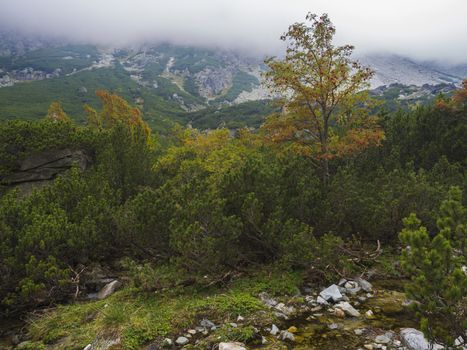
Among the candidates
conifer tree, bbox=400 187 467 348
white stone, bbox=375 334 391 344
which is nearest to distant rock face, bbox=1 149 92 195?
white stone, bbox=375 334 391 344

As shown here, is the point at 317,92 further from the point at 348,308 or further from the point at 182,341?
the point at 182,341

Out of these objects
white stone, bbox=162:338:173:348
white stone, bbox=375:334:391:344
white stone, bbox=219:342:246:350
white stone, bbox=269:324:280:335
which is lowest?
white stone, bbox=162:338:173:348

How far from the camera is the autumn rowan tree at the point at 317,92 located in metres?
12.9

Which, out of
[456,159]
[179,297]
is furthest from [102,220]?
[456,159]

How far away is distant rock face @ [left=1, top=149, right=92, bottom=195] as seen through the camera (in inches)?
631

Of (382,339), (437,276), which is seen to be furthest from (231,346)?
(437,276)

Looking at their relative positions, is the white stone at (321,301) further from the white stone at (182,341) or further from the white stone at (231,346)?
the white stone at (182,341)

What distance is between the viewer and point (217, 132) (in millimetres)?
29359

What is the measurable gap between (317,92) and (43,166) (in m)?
13.4

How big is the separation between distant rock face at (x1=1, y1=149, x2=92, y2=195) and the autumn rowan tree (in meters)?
9.80

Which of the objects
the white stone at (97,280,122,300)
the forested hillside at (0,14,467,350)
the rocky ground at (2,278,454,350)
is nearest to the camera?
the rocky ground at (2,278,454,350)

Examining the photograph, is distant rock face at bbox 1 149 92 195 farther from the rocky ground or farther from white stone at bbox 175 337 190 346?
white stone at bbox 175 337 190 346

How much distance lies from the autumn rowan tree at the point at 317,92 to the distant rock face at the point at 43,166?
32.2 feet

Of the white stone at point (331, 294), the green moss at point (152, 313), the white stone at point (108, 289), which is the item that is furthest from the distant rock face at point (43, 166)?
the white stone at point (331, 294)
